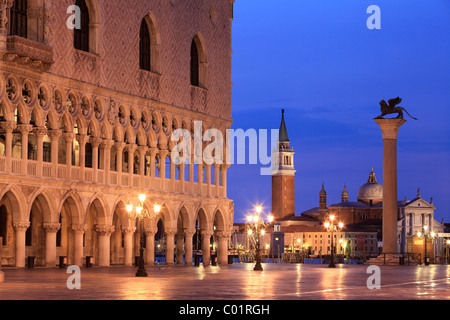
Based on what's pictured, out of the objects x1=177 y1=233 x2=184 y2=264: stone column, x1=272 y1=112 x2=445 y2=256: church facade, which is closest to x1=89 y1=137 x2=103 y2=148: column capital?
x1=177 y1=233 x2=184 y2=264: stone column

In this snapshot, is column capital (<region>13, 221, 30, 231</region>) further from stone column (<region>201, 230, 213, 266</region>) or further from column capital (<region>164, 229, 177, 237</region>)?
stone column (<region>201, 230, 213, 266</region>)

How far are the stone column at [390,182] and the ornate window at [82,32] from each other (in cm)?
1754

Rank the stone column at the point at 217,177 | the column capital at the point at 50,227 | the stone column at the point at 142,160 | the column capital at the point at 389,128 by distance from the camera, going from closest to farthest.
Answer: the column capital at the point at 50,227 → the stone column at the point at 142,160 → the column capital at the point at 389,128 → the stone column at the point at 217,177

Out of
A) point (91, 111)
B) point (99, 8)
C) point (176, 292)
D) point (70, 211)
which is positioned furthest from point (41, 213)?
point (176, 292)

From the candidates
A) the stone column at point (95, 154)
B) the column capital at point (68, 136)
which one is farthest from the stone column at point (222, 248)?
the column capital at point (68, 136)

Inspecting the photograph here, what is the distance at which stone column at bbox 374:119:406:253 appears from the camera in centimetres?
4909

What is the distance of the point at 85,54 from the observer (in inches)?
1575

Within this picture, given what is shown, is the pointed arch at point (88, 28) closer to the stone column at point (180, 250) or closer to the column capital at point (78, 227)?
the column capital at point (78, 227)

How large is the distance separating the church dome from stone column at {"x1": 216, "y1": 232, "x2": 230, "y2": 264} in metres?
126

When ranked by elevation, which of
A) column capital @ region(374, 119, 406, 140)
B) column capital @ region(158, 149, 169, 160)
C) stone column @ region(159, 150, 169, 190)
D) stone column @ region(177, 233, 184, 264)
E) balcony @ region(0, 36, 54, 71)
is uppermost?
balcony @ region(0, 36, 54, 71)

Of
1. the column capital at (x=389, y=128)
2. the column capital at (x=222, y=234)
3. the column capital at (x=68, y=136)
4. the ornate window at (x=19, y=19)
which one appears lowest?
the column capital at (x=222, y=234)

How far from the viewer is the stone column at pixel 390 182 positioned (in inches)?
1933

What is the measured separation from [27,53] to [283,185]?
5275 inches

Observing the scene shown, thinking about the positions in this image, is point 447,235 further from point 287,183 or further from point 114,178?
point 114,178
